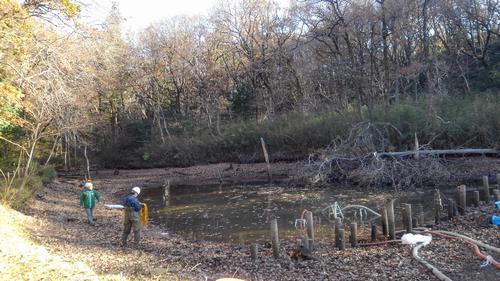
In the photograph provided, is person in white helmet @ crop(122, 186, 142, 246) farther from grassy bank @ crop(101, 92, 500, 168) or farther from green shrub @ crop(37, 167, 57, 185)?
green shrub @ crop(37, 167, 57, 185)

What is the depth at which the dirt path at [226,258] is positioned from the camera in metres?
9.85

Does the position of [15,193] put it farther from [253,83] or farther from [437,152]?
[253,83]

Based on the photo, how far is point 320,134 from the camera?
33.8 metres

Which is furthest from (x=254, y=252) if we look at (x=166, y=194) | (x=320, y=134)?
(x=320, y=134)

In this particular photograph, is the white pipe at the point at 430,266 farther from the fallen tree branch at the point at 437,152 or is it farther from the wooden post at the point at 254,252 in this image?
the fallen tree branch at the point at 437,152

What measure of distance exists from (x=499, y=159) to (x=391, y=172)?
6.01 m

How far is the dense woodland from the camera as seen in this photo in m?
16.5

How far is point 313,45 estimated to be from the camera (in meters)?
38.0

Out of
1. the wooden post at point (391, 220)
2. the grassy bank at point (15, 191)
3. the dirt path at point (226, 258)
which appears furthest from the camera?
the grassy bank at point (15, 191)

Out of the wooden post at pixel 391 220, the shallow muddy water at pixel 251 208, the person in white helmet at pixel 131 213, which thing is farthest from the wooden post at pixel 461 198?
the person in white helmet at pixel 131 213

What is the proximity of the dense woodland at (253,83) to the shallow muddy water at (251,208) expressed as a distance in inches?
236

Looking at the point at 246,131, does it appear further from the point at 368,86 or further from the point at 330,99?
the point at 368,86

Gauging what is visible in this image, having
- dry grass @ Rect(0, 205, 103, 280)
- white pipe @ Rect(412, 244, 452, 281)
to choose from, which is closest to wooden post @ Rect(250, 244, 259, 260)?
white pipe @ Rect(412, 244, 452, 281)

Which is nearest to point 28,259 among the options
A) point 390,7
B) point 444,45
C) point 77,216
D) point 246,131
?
point 77,216
